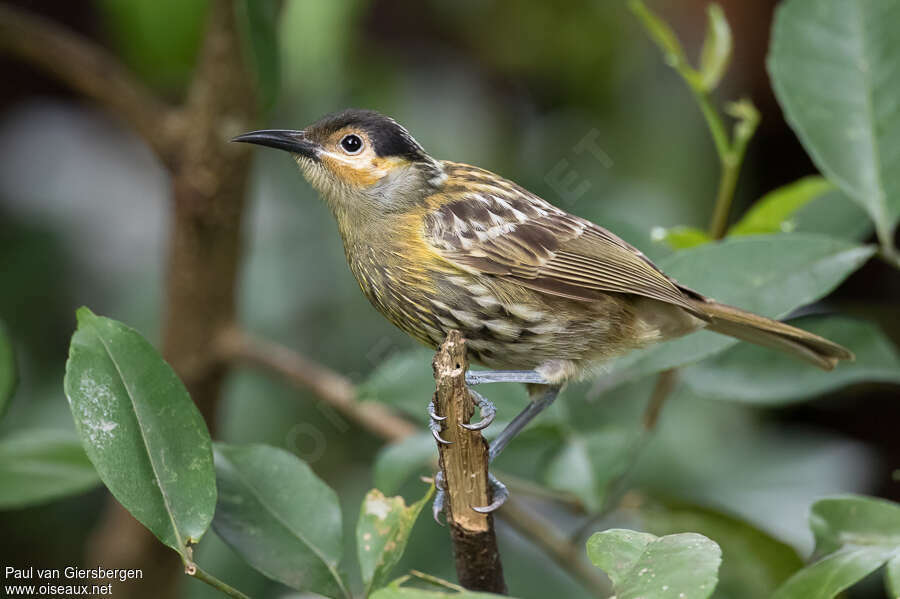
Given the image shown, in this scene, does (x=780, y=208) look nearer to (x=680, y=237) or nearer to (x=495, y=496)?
(x=680, y=237)

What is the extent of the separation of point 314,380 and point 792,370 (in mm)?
1553

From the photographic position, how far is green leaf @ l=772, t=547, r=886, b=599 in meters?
1.94

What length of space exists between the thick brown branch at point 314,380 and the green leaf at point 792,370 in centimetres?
104

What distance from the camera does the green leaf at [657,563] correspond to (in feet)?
5.03

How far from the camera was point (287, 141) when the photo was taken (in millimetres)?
2525

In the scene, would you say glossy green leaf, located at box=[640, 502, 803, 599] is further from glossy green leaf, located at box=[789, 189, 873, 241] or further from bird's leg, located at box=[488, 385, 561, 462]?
glossy green leaf, located at box=[789, 189, 873, 241]

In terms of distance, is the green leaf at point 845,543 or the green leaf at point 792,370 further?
the green leaf at point 792,370

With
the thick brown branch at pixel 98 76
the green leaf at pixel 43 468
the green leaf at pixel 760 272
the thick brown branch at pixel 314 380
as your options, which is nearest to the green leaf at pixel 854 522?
the green leaf at pixel 760 272

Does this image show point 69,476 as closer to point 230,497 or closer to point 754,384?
point 230,497

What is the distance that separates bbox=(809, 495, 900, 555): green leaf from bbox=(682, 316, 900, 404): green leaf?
699 mm

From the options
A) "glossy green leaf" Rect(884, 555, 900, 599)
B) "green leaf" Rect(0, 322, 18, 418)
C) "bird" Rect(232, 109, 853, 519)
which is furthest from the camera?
"bird" Rect(232, 109, 853, 519)

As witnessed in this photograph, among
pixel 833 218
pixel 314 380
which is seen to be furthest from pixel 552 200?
pixel 833 218

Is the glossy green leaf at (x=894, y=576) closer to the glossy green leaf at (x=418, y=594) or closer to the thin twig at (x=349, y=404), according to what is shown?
the glossy green leaf at (x=418, y=594)

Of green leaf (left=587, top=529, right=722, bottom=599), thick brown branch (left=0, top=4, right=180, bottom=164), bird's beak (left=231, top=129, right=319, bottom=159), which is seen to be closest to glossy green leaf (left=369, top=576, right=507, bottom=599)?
green leaf (left=587, top=529, right=722, bottom=599)
